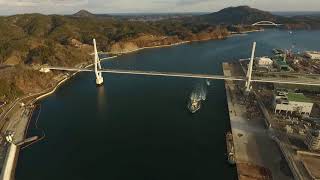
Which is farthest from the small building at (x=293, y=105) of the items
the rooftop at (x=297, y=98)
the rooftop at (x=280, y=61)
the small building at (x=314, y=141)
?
the rooftop at (x=280, y=61)

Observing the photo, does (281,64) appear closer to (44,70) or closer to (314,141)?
(314,141)

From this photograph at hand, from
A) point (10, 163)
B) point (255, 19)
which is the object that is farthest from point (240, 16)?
point (10, 163)

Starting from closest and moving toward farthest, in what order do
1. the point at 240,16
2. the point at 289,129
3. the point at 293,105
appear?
1. the point at 289,129
2. the point at 293,105
3. the point at 240,16

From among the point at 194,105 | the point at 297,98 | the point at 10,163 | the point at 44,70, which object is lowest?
the point at 10,163

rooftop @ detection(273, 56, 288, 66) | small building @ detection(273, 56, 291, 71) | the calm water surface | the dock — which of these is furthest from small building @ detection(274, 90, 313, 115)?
rooftop @ detection(273, 56, 288, 66)

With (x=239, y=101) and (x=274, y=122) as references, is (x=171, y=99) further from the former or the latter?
(x=274, y=122)

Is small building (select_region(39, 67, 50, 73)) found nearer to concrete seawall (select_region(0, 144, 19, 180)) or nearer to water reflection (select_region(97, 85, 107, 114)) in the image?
water reflection (select_region(97, 85, 107, 114))

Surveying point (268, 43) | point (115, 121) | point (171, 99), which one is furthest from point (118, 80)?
point (268, 43)

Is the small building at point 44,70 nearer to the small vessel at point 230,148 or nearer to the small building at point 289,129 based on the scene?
the small vessel at point 230,148
